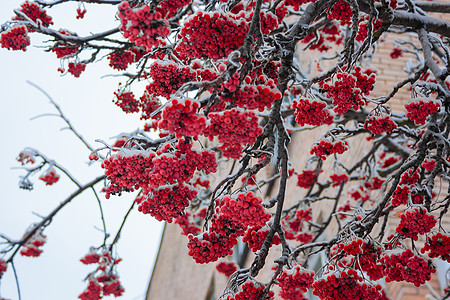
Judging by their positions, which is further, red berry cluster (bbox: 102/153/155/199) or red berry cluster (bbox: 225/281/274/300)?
red berry cluster (bbox: 225/281/274/300)

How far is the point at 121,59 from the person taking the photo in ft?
14.3

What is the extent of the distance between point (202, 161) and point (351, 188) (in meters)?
3.95

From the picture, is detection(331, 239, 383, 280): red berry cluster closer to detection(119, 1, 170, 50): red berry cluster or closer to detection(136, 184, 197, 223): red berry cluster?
detection(136, 184, 197, 223): red berry cluster

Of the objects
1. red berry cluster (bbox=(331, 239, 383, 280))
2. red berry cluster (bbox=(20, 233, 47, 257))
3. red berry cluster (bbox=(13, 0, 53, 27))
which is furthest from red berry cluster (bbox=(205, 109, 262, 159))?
red berry cluster (bbox=(20, 233, 47, 257))

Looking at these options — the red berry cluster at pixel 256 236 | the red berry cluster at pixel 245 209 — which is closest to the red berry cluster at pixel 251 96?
the red berry cluster at pixel 245 209

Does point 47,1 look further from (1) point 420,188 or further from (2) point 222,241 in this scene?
(1) point 420,188

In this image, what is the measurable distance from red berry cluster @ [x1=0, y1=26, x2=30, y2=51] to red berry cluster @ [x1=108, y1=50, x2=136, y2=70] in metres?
0.88

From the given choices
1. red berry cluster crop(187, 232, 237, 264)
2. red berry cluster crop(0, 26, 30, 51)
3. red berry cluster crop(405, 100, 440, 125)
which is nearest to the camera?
red berry cluster crop(187, 232, 237, 264)

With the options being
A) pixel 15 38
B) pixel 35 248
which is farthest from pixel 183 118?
pixel 35 248

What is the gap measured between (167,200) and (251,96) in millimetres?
674

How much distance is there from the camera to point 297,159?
855cm

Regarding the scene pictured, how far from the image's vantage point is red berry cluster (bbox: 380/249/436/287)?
2.67 m

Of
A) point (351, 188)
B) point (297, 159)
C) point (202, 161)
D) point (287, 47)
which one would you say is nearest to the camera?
point (202, 161)

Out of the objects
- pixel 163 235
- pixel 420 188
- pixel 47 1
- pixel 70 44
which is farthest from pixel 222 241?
pixel 163 235
